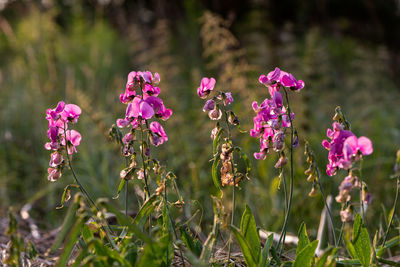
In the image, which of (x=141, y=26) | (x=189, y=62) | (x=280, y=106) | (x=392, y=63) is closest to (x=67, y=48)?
(x=141, y=26)

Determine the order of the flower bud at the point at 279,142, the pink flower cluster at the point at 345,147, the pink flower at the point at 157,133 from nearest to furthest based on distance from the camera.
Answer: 1. the pink flower cluster at the point at 345,147
2. the flower bud at the point at 279,142
3. the pink flower at the point at 157,133

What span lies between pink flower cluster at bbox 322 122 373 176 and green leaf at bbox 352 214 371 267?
0.19 meters

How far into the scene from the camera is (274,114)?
1100mm

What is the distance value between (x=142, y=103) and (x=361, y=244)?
658 mm

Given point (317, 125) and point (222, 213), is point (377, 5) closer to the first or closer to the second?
point (317, 125)

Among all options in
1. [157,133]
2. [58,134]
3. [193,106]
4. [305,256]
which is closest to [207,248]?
[305,256]

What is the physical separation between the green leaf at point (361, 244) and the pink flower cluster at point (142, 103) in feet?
1.81

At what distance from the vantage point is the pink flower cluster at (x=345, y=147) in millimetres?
929

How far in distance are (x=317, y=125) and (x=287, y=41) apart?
5.51 ft

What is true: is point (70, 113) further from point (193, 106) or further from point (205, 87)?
point (193, 106)

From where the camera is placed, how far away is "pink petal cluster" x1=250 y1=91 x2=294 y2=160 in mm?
1043

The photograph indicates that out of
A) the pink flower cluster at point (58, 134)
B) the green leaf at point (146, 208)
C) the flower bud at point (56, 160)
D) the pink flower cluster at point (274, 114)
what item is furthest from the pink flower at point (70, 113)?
the pink flower cluster at point (274, 114)

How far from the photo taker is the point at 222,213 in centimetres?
99

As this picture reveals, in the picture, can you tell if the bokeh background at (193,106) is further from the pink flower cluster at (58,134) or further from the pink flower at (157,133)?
the pink flower cluster at (58,134)
